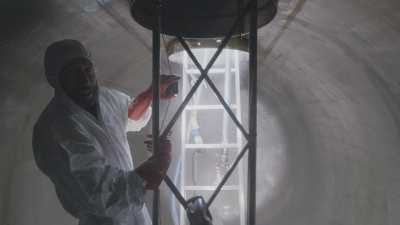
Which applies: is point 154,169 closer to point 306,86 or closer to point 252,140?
point 252,140

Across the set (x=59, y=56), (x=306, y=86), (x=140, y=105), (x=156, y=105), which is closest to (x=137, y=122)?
(x=140, y=105)

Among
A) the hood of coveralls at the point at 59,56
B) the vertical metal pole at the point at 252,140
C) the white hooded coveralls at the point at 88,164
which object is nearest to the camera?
the white hooded coveralls at the point at 88,164

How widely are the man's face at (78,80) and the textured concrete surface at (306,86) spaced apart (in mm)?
432

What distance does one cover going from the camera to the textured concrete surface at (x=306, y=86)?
2875 mm

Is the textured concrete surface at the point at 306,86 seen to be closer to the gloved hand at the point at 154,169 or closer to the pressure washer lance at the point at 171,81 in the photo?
the pressure washer lance at the point at 171,81

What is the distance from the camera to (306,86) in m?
4.19

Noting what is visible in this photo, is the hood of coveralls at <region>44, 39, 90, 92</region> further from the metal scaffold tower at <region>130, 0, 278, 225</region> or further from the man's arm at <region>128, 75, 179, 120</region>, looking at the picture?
the man's arm at <region>128, 75, 179, 120</region>

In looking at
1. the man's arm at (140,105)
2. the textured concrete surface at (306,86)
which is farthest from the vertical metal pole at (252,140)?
the man's arm at (140,105)

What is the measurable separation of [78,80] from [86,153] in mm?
463

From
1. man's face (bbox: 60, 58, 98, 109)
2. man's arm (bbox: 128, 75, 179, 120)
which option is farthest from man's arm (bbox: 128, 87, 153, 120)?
man's face (bbox: 60, 58, 98, 109)

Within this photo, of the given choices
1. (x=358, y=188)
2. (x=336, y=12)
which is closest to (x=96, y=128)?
(x=336, y=12)

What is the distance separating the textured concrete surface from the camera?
2.88m

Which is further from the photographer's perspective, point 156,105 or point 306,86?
point 306,86

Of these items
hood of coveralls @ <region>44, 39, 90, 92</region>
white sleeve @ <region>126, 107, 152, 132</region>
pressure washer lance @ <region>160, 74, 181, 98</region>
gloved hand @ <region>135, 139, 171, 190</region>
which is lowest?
gloved hand @ <region>135, 139, 171, 190</region>
